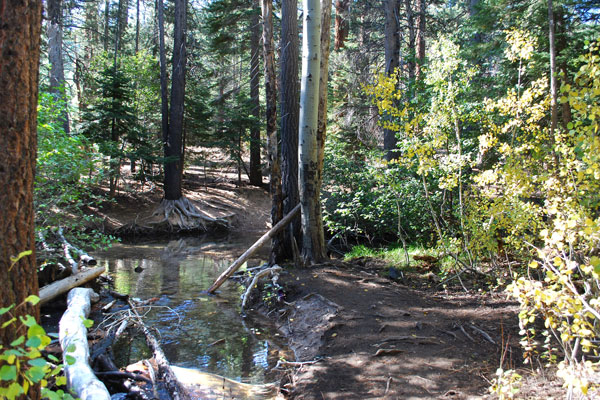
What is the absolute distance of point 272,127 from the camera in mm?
9609

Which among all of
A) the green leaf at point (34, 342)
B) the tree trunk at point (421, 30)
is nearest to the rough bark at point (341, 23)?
the tree trunk at point (421, 30)

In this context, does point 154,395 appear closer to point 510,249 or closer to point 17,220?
point 17,220

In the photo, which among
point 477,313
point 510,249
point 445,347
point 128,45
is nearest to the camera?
point 445,347

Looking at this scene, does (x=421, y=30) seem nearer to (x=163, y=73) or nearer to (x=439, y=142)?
(x=439, y=142)

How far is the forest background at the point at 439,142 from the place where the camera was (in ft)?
10.7

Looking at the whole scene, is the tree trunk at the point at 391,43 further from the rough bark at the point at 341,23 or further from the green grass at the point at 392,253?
the green grass at the point at 392,253

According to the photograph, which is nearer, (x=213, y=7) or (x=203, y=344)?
(x=203, y=344)

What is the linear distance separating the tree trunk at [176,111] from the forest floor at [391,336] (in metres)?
11.1

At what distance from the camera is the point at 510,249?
679 cm

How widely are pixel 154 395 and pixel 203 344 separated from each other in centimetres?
186

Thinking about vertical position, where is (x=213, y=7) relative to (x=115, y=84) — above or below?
above

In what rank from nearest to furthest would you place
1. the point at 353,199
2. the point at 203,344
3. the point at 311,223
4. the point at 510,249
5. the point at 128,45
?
the point at 203,344
the point at 510,249
the point at 311,223
the point at 353,199
the point at 128,45

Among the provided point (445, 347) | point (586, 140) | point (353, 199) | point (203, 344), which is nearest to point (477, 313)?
point (445, 347)

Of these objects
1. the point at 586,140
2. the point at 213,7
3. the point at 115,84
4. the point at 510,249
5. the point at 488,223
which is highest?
the point at 213,7
